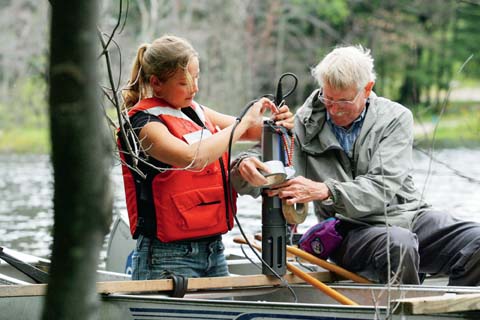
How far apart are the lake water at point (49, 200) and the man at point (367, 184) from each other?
2.82 metres

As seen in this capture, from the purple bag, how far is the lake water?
273cm

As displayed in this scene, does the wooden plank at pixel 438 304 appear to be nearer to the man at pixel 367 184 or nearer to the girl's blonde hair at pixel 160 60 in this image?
the man at pixel 367 184

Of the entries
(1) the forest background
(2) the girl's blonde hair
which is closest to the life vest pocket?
(2) the girl's blonde hair

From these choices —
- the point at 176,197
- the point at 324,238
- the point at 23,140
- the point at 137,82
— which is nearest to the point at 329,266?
the point at 324,238

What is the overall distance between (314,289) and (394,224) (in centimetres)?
46

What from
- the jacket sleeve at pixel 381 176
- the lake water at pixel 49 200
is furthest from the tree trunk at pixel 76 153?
the lake water at pixel 49 200

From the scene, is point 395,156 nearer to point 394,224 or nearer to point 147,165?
point 394,224

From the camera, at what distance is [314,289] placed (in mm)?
4652

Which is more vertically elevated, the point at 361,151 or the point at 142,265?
the point at 361,151

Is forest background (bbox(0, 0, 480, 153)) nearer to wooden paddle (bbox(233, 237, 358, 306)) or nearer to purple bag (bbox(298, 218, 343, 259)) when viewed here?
purple bag (bbox(298, 218, 343, 259))

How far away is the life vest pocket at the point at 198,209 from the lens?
4.08m

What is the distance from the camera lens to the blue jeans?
13.6 ft

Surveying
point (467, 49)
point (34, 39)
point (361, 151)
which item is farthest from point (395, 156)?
point (467, 49)

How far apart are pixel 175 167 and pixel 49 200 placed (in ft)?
30.1
